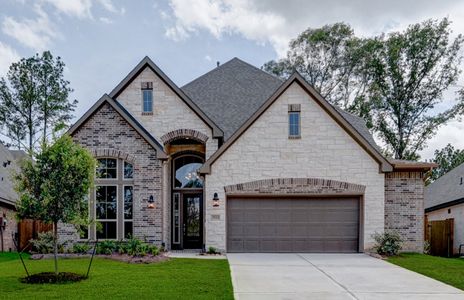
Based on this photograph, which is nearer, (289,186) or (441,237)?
(289,186)

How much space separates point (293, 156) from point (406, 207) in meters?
4.58

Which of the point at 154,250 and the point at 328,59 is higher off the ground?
the point at 328,59

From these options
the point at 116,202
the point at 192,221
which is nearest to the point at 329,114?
the point at 192,221

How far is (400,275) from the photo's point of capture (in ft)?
34.7

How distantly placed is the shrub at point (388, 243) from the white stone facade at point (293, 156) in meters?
0.97

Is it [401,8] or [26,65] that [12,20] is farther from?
[401,8]

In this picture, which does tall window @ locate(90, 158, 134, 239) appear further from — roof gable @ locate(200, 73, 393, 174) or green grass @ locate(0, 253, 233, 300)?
roof gable @ locate(200, 73, 393, 174)

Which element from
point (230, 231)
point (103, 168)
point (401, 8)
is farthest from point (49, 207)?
point (401, 8)

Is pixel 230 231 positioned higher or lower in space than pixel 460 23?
lower

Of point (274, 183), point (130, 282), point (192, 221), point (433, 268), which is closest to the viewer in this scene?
point (130, 282)

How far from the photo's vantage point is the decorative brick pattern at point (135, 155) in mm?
15016

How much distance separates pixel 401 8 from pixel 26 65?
26600mm

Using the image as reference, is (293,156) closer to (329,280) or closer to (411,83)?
(329,280)

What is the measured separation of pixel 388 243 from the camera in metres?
14.6
